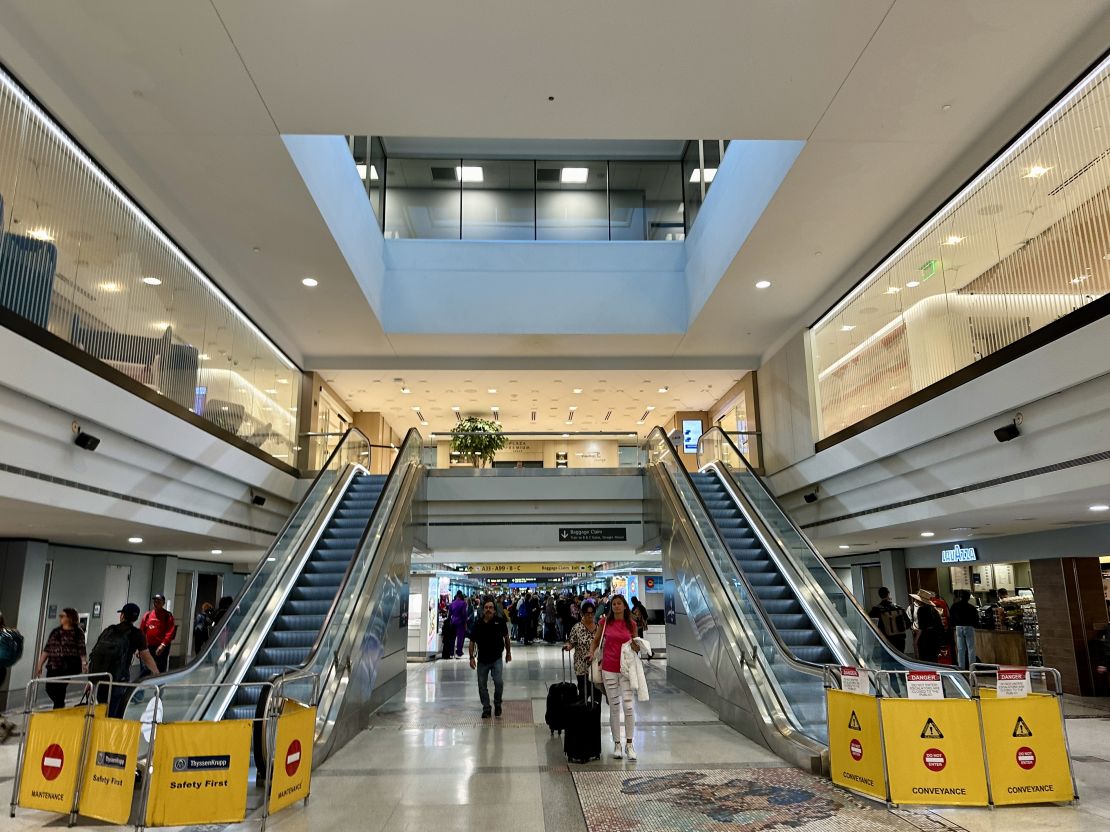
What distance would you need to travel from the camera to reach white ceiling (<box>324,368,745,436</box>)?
20.1 meters

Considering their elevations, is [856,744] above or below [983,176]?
below

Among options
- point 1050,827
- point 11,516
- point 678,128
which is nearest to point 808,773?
point 1050,827

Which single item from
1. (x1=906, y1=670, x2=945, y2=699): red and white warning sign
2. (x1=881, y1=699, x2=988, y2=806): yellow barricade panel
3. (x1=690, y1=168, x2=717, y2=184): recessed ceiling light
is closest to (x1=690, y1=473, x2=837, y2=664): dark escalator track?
(x1=906, y1=670, x2=945, y2=699): red and white warning sign

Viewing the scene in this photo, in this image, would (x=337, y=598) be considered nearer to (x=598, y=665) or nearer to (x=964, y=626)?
(x=598, y=665)

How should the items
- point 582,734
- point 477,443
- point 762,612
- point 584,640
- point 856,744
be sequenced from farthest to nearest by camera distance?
point 477,443 < point 584,640 < point 762,612 < point 582,734 < point 856,744

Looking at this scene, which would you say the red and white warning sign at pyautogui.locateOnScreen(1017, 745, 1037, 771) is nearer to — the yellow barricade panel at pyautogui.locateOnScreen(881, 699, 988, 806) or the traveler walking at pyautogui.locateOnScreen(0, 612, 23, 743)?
the yellow barricade panel at pyautogui.locateOnScreen(881, 699, 988, 806)

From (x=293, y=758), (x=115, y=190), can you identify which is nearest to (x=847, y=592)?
(x=293, y=758)

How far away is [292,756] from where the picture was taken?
608cm

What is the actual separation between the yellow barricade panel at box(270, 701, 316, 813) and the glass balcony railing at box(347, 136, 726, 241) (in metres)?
13.6

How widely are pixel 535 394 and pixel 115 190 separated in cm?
1351

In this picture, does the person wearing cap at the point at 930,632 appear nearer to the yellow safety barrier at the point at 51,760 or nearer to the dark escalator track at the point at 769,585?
the dark escalator track at the point at 769,585

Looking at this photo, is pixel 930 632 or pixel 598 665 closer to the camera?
pixel 598 665

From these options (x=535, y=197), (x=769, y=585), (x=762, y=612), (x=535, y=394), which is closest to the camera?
(x=762, y=612)

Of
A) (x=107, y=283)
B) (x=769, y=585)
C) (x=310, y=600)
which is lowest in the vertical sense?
(x=310, y=600)
